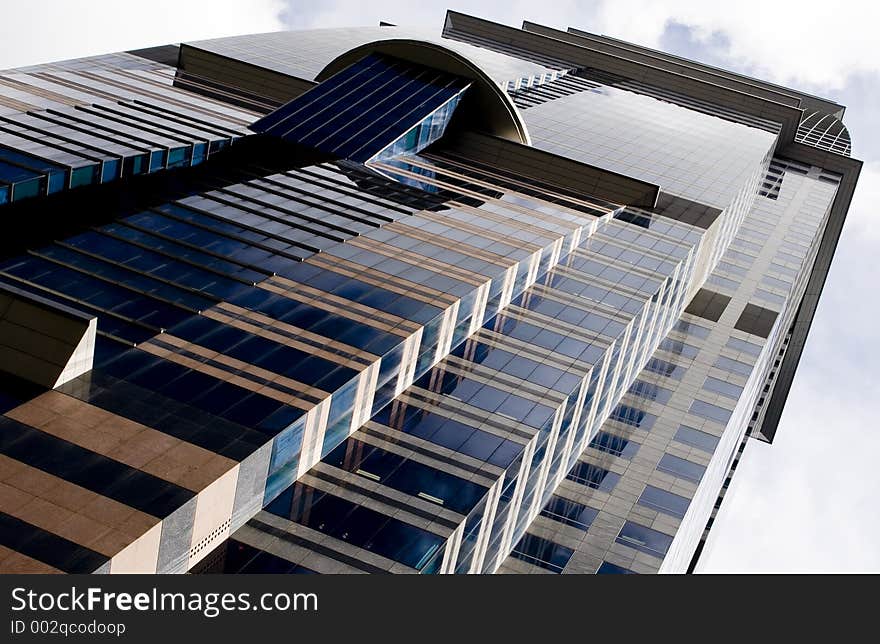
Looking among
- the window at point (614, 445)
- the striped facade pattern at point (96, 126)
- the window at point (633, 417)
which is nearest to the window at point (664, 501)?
the window at point (614, 445)

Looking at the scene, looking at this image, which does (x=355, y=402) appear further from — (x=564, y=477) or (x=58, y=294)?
(x=564, y=477)

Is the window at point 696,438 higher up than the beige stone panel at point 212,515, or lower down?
lower down

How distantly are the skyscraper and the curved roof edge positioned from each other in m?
0.28

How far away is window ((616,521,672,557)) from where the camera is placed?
54.3m

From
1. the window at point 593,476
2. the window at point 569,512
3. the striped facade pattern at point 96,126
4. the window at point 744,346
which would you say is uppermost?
the striped facade pattern at point 96,126

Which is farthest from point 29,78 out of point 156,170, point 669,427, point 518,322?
point 669,427

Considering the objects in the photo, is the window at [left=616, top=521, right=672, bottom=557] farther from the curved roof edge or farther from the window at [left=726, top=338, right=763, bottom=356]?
the curved roof edge

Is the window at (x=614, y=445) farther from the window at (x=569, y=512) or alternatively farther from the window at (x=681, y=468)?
the window at (x=569, y=512)

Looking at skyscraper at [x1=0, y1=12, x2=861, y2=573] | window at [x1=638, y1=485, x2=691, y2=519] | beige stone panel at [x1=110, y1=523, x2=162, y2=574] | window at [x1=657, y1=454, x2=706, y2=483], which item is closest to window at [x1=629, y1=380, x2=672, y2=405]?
skyscraper at [x1=0, y1=12, x2=861, y2=573]

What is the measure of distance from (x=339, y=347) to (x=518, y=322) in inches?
565

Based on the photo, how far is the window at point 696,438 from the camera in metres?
64.5

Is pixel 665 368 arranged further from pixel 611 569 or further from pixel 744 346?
pixel 611 569

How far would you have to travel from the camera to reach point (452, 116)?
262 feet

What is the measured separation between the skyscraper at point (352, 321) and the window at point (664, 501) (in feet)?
0.84
